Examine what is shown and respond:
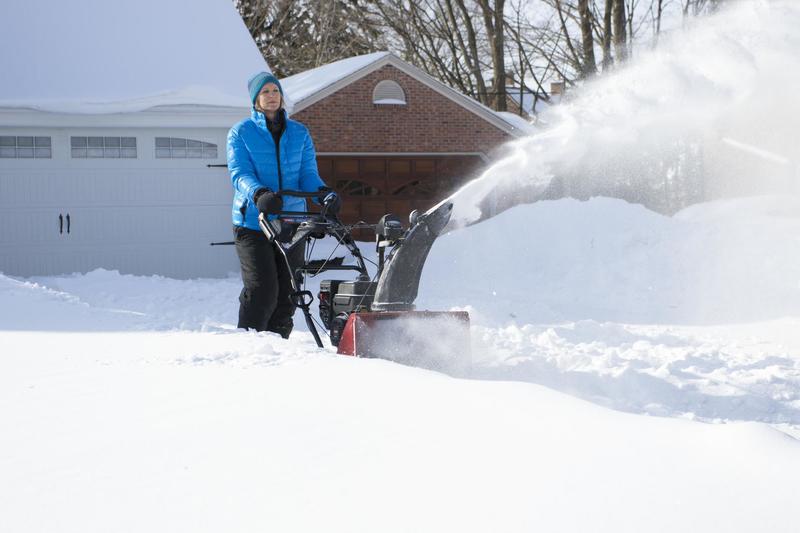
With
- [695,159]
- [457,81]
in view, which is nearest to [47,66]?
[695,159]

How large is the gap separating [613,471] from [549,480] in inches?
8.1

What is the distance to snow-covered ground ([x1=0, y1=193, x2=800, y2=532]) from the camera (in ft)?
8.71

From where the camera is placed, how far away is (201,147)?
15.3 metres

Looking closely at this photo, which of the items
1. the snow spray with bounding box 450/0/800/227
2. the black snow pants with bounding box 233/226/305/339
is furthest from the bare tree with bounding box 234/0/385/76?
the black snow pants with bounding box 233/226/305/339

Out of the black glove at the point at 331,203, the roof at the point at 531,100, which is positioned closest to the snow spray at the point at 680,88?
the black glove at the point at 331,203

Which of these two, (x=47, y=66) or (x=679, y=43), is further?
(x=47, y=66)

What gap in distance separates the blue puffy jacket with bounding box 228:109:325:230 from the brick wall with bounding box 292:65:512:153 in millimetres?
14458

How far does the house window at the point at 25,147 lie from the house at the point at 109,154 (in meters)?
0.02

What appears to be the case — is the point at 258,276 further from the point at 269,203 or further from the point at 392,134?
the point at 392,134

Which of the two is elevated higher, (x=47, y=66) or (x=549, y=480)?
(x=47, y=66)

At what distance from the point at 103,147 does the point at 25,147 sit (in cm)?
115

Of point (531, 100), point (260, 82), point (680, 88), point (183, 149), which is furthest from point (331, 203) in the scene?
point (531, 100)

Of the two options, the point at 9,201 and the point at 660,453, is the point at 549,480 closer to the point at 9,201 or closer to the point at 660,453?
the point at 660,453

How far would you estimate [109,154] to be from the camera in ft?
49.3
